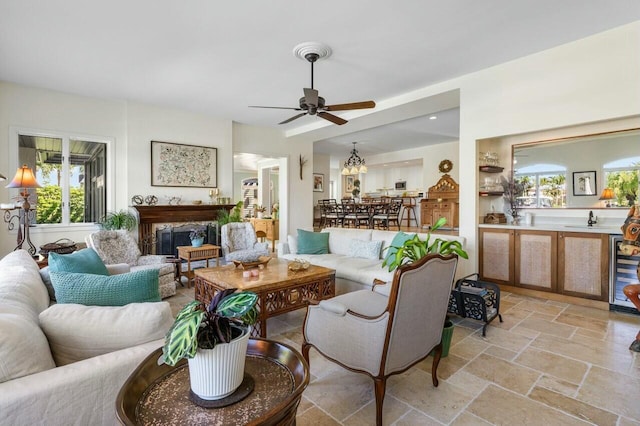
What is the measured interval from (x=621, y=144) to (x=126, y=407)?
517cm

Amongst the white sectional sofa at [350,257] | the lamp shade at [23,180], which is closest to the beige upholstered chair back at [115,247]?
the lamp shade at [23,180]

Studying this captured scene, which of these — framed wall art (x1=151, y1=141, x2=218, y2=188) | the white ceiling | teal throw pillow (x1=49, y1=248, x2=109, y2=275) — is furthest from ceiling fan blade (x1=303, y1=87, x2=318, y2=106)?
framed wall art (x1=151, y1=141, x2=218, y2=188)

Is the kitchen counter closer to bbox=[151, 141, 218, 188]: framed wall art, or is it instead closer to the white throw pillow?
the white throw pillow

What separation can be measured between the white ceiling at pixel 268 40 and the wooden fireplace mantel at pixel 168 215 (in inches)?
73.2

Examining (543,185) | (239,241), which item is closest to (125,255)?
(239,241)

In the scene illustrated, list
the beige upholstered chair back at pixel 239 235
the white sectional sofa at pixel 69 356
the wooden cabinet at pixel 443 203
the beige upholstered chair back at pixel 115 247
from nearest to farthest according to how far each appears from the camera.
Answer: the white sectional sofa at pixel 69 356, the beige upholstered chair back at pixel 115 247, the beige upholstered chair back at pixel 239 235, the wooden cabinet at pixel 443 203

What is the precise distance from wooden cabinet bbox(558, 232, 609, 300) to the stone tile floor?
54 centimetres

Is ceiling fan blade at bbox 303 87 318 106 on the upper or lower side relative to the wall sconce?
upper

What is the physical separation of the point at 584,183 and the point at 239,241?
16.7ft

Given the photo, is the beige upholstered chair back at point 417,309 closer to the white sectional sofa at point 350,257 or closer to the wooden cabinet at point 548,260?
the white sectional sofa at point 350,257

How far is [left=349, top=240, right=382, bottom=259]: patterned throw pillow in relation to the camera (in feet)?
14.1

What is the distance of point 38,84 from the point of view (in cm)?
460

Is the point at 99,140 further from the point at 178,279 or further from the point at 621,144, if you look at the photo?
the point at 621,144

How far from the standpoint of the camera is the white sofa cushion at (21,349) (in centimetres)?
100
